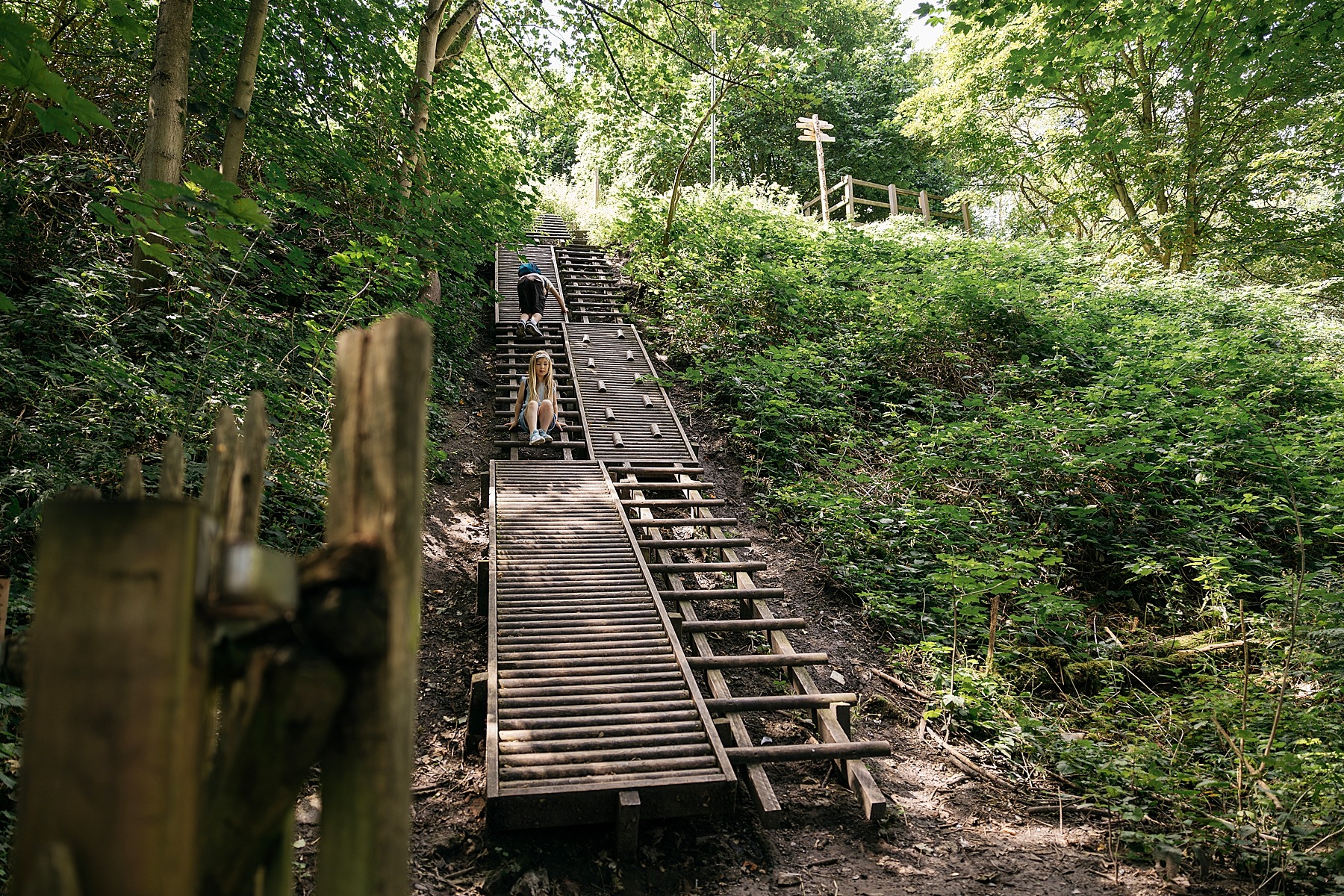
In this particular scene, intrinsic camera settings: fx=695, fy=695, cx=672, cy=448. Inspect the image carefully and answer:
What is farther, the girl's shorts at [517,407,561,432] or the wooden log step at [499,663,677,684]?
the girl's shorts at [517,407,561,432]

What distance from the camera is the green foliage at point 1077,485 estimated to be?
414 centimetres

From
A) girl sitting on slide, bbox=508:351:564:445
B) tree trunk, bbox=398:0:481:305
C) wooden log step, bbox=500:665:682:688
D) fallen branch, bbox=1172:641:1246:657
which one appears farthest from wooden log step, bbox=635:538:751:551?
fallen branch, bbox=1172:641:1246:657

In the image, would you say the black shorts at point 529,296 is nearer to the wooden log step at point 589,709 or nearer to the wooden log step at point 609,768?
the wooden log step at point 589,709

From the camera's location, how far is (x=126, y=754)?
814 millimetres

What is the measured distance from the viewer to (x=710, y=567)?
5625mm

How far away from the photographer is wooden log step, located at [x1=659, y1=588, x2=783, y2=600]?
541 cm

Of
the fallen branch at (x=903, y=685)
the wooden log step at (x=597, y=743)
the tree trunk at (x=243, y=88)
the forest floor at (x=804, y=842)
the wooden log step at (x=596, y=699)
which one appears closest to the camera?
the forest floor at (x=804, y=842)

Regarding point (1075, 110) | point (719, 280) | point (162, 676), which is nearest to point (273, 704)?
point (162, 676)

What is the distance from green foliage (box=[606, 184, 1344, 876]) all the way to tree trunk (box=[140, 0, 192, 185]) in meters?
6.10

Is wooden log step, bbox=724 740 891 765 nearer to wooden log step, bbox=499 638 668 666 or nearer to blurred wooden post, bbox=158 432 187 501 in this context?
wooden log step, bbox=499 638 668 666

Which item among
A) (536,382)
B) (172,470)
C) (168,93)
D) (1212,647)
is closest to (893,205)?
(536,382)

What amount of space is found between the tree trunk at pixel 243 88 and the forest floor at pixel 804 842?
445 cm

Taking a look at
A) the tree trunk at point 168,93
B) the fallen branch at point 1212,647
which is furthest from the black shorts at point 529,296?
the fallen branch at point 1212,647

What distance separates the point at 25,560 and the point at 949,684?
5.71 m
